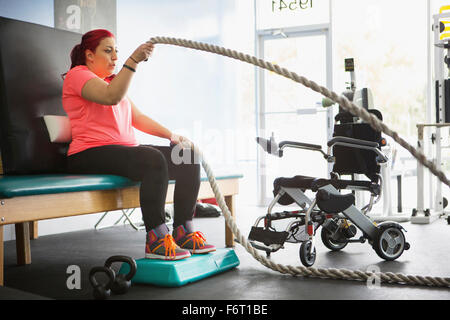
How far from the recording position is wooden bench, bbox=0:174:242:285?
1.69 m

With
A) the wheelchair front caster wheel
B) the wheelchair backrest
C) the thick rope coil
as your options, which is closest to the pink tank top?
the thick rope coil

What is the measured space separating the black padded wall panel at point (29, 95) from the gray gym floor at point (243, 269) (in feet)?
1.67

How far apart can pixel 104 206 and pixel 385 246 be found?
133cm

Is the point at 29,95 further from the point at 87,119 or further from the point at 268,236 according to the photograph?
the point at 268,236

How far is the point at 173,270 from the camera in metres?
1.85

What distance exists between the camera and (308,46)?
566 centimetres

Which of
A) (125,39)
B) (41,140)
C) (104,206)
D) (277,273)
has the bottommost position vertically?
(277,273)

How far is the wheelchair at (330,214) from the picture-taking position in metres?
2.27

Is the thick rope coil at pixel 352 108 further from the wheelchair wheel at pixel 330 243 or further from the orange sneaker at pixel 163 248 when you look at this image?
the wheelchair wheel at pixel 330 243

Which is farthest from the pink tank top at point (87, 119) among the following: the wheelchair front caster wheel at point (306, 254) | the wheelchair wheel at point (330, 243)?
the wheelchair wheel at point (330, 243)

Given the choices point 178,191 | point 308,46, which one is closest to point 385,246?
point 178,191

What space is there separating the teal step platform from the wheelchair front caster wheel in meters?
0.42
